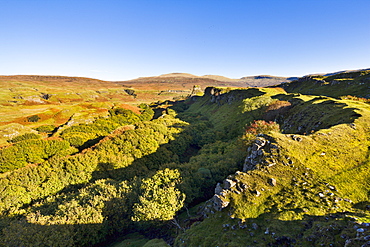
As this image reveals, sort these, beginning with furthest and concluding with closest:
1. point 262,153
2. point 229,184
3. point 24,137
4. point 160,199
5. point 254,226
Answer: point 24,137, point 160,199, point 262,153, point 229,184, point 254,226

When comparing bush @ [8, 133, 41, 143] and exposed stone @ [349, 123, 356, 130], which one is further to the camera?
bush @ [8, 133, 41, 143]

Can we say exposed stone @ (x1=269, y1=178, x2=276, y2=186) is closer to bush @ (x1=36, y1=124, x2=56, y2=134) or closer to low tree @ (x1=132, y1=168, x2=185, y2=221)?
low tree @ (x1=132, y1=168, x2=185, y2=221)

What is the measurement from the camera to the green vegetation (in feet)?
44.8

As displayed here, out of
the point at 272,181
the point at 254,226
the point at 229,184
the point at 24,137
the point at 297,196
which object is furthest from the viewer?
the point at 24,137

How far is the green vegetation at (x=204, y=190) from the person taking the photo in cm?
1366

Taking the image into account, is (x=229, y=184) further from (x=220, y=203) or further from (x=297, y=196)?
(x=297, y=196)

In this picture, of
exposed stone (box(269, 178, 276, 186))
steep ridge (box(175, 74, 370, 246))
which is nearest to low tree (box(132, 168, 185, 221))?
steep ridge (box(175, 74, 370, 246))

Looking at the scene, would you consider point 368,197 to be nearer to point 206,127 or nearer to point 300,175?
point 300,175

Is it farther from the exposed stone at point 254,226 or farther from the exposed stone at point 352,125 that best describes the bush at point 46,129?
the exposed stone at point 352,125

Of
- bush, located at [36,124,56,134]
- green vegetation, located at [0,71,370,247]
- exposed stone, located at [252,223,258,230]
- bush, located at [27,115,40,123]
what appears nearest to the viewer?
green vegetation, located at [0,71,370,247]

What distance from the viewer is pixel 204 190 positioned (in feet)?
94.6

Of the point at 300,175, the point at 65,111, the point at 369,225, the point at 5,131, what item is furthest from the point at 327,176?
the point at 65,111

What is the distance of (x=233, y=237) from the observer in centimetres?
1362

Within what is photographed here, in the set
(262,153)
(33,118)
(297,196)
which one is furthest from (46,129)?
(297,196)
